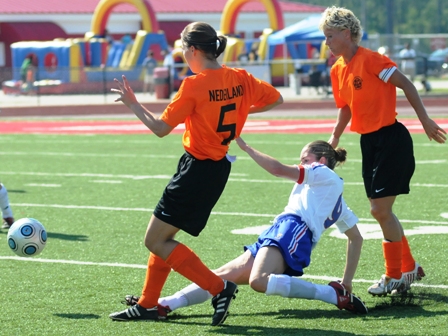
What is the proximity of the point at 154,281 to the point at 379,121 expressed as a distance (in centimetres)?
184

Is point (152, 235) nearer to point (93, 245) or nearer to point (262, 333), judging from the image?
point (262, 333)

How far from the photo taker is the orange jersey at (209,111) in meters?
5.23

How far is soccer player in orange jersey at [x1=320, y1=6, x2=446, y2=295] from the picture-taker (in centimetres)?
591

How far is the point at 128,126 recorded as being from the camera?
22.6 m

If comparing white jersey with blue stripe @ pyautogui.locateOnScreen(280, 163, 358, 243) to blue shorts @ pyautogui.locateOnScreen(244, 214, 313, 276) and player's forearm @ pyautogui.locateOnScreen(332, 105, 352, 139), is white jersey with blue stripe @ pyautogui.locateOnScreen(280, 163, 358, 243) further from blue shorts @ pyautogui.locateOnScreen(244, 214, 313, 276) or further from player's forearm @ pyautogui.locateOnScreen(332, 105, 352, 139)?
player's forearm @ pyautogui.locateOnScreen(332, 105, 352, 139)

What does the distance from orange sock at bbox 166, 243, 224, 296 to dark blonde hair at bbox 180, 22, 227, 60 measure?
1.20 meters

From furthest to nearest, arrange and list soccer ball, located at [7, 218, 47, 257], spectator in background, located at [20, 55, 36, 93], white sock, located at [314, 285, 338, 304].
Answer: spectator in background, located at [20, 55, 36, 93], soccer ball, located at [7, 218, 47, 257], white sock, located at [314, 285, 338, 304]

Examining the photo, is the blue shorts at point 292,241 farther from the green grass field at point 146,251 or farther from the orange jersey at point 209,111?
the orange jersey at point 209,111

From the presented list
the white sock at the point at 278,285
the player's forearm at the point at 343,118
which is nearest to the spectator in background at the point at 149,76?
the player's forearm at the point at 343,118

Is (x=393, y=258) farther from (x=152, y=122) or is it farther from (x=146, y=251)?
(x=146, y=251)

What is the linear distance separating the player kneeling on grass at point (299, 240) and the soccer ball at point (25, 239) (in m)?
1.56

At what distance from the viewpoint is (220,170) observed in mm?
5383

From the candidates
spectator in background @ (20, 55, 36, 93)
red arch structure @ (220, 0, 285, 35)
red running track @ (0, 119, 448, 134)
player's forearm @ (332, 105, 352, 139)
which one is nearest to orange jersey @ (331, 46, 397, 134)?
player's forearm @ (332, 105, 352, 139)

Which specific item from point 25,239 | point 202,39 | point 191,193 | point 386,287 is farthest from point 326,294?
point 25,239
